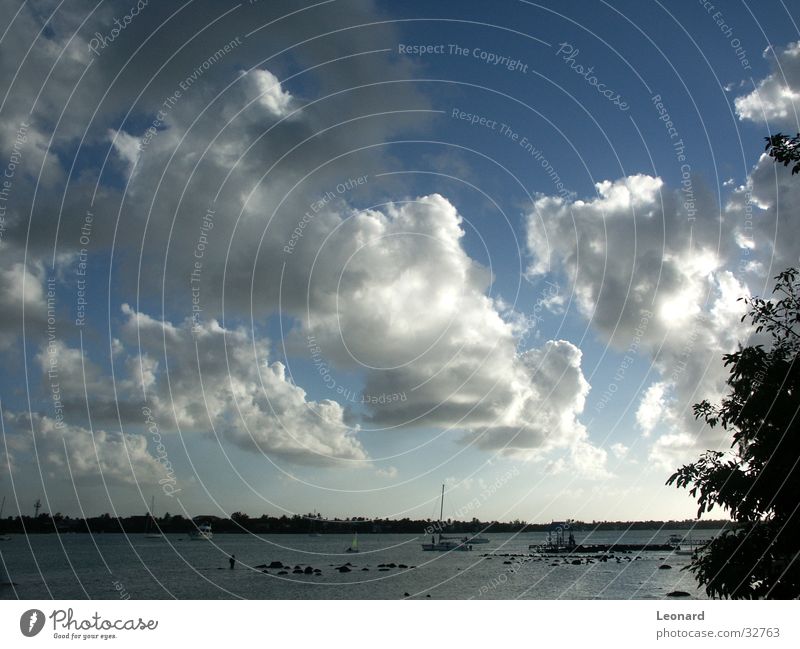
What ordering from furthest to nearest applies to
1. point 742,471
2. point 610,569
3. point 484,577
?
1. point 610,569
2. point 484,577
3. point 742,471

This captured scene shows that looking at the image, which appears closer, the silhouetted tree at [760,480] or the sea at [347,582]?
the silhouetted tree at [760,480]

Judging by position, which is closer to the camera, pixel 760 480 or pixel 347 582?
pixel 760 480

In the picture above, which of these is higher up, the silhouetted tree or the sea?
the silhouetted tree

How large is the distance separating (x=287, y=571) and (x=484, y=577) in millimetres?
27868

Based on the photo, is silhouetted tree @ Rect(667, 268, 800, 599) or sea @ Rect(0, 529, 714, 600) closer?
silhouetted tree @ Rect(667, 268, 800, 599)

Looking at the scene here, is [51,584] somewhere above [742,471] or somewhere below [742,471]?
below

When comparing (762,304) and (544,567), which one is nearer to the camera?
(762,304)

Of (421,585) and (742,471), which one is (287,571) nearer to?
(421,585)

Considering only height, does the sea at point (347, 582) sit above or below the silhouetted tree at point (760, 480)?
below

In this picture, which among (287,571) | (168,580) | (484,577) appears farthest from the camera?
(287,571)

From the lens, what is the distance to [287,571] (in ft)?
300
